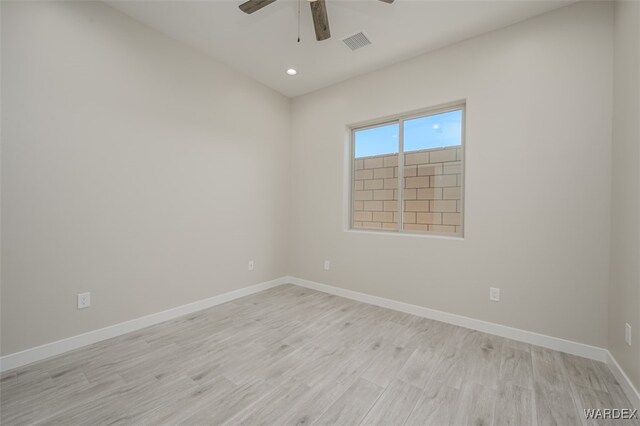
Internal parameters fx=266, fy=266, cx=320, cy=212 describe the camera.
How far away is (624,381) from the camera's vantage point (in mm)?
1720

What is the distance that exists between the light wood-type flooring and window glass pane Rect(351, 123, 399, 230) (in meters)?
1.39

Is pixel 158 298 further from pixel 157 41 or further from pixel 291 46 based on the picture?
pixel 291 46

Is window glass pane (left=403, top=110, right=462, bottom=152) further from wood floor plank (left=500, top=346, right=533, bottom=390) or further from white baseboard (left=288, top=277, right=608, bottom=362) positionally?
wood floor plank (left=500, top=346, right=533, bottom=390)

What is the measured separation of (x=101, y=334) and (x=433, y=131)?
3824 millimetres

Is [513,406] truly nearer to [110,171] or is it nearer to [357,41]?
[357,41]

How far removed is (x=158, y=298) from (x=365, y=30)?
3.34m

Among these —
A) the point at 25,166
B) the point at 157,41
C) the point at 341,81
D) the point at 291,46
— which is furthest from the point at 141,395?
the point at 341,81

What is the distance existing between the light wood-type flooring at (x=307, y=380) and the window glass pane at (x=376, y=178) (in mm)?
1393

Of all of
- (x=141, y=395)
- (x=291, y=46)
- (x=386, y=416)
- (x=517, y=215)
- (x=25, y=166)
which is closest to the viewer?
(x=386, y=416)

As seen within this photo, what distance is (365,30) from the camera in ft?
8.42

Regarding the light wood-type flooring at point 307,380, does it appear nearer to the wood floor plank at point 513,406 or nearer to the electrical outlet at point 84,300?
the wood floor plank at point 513,406

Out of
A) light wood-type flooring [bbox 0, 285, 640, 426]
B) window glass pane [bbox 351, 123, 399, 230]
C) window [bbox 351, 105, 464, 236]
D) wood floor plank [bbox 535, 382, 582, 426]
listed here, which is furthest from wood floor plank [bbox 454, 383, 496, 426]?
window glass pane [bbox 351, 123, 399, 230]

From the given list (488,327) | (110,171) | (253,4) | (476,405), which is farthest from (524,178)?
(110,171)

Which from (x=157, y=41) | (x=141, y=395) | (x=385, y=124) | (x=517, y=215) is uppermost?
(x=157, y=41)
